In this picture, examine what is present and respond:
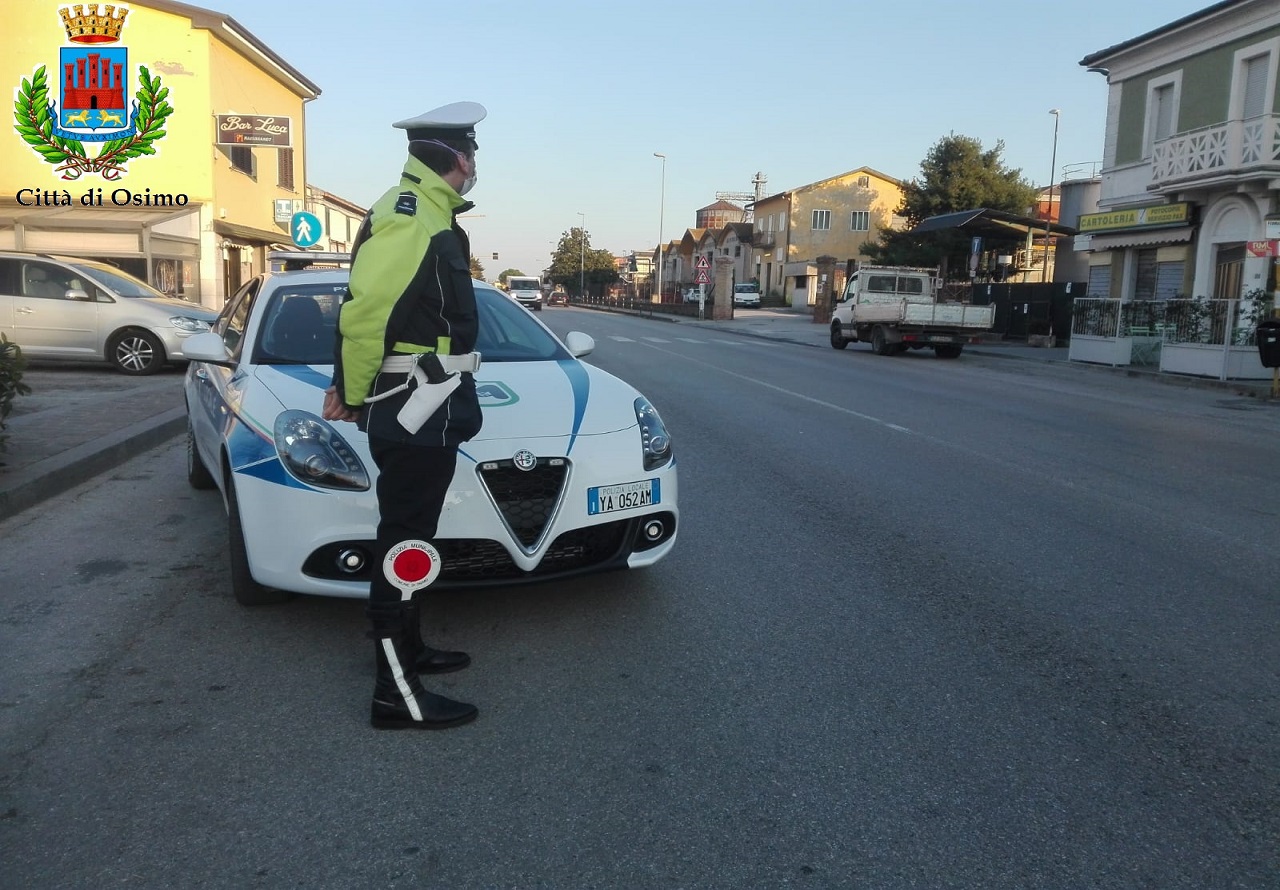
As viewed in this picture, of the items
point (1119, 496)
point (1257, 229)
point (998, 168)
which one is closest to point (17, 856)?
point (1119, 496)

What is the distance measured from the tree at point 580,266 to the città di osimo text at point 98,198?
255ft

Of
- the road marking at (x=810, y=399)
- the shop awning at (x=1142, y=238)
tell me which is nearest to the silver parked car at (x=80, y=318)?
the road marking at (x=810, y=399)

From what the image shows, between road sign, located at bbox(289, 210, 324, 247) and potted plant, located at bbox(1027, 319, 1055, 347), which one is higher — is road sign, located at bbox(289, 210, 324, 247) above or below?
above

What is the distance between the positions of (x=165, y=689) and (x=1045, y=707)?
3.04 m

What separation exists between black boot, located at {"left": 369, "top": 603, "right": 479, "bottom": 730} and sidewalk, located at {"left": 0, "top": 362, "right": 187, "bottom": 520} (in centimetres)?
392

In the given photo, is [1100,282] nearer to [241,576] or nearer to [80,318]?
[80,318]

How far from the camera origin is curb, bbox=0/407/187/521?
6262 millimetres

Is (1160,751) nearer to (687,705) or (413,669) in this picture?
(687,705)

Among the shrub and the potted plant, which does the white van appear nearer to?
the potted plant

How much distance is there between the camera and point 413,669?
3.39m

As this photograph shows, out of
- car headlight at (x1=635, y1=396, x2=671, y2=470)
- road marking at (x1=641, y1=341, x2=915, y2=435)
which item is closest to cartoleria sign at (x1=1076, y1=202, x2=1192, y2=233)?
road marking at (x1=641, y1=341, x2=915, y2=435)

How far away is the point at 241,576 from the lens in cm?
433

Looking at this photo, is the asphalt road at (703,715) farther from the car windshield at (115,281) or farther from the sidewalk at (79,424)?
the car windshield at (115,281)

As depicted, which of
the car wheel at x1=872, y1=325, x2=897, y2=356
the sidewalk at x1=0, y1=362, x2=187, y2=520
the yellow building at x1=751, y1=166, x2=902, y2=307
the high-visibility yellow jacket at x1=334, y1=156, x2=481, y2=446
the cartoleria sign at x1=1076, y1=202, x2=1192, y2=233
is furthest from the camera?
Answer: the yellow building at x1=751, y1=166, x2=902, y2=307
